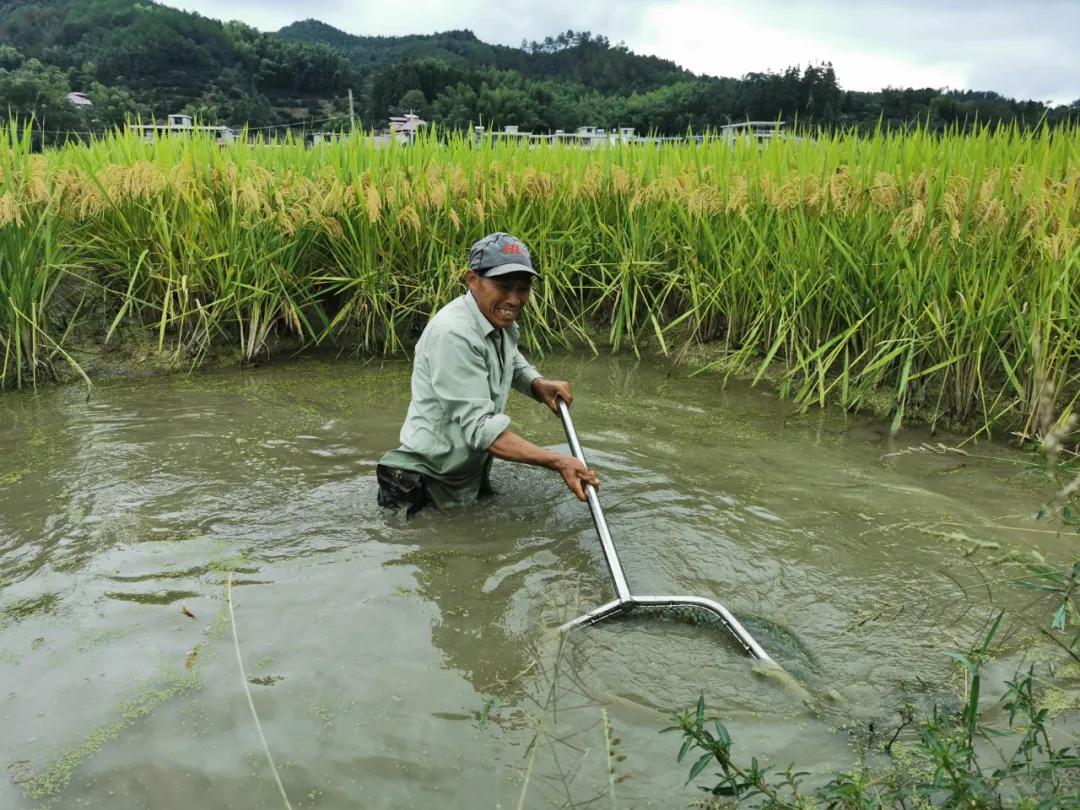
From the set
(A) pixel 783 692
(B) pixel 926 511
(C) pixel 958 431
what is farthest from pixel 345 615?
(C) pixel 958 431

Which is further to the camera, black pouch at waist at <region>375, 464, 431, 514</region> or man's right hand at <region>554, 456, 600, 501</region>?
black pouch at waist at <region>375, 464, 431, 514</region>

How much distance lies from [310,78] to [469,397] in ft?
229

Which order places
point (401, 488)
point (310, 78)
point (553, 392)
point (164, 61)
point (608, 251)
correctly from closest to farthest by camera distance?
Answer: point (401, 488), point (553, 392), point (608, 251), point (164, 61), point (310, 78)

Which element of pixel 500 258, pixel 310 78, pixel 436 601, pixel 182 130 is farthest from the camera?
pixel 310 78

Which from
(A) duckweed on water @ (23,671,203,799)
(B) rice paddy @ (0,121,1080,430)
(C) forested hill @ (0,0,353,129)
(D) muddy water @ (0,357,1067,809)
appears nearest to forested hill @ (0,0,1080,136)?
(C) forested hill @ (0,0,353,129)

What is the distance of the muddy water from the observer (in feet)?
6.23

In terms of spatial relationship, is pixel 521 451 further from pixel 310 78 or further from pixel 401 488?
pixel 310 78

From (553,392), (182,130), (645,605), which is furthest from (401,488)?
(182,130)

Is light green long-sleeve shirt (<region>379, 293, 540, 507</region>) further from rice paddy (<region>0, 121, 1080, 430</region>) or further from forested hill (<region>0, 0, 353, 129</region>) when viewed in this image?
forested hill (<region>0, 0, 353, 129</region>)

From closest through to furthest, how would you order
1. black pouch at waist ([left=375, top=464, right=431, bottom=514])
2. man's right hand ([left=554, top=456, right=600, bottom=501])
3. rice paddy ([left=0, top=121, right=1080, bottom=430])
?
man's right hand ([left=554, top=456, right=600, bottom=501]), black pouch at waist ([left=375, top=464, right=431, bottom=514]), rice paddy ([left=0, top=121, right=1080, bottom=430])

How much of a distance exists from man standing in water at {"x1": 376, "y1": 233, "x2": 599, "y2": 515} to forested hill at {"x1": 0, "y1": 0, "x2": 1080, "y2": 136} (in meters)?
34.7

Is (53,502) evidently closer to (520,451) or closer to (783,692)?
(520,451)

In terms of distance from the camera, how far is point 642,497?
3.43 meters

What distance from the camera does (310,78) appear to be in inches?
2584
